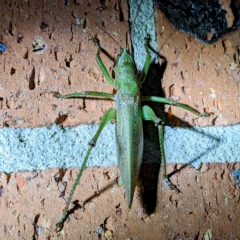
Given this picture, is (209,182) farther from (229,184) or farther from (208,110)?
(208,110)

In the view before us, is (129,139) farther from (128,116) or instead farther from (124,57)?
(124,57)

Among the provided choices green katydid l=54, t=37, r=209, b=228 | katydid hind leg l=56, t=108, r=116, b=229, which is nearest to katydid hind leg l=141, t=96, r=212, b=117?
green katydid l=54, t=37, r=209, b=228

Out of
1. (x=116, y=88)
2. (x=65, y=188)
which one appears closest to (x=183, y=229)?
(x=65, y=188)

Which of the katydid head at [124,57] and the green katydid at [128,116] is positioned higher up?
the katydid head at [124,57]

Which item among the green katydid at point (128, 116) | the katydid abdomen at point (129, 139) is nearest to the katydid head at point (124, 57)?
the green katydid at point (128, 116)

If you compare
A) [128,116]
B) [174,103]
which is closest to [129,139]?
[128,116]

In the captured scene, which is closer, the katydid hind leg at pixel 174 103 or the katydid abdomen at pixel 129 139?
the katydid abdomen at pixel 129 139

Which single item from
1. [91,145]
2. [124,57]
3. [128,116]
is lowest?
[91,145]

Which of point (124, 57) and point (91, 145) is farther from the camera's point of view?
point (124, 57)

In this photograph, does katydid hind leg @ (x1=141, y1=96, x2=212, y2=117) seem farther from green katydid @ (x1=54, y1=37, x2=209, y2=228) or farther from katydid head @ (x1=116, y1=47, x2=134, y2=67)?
katydid head @ (x1=116, y1=47, x2=134, y2=67)

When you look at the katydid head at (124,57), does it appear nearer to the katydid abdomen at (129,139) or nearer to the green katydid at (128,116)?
the green katydid at (128,116)
